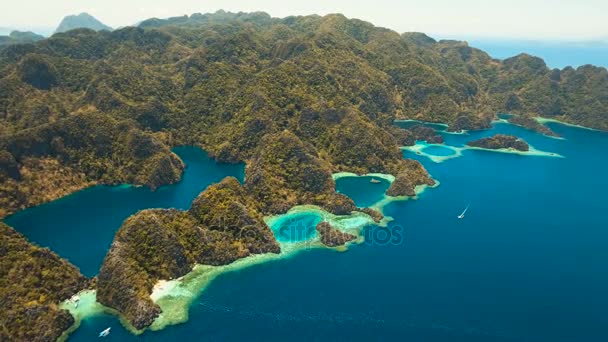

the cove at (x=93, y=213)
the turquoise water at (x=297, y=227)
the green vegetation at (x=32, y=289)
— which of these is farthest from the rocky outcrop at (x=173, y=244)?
the cove at (x=93, y=213)

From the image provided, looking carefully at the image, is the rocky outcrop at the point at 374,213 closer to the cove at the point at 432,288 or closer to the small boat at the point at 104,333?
the cove at the point at 432,288

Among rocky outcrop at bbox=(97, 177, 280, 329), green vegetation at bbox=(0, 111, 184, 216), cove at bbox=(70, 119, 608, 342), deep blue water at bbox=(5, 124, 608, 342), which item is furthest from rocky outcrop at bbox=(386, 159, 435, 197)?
green vegetation at bbox=(0, 111, 184, 216)

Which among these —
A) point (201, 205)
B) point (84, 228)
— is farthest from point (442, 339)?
point (84, 228)

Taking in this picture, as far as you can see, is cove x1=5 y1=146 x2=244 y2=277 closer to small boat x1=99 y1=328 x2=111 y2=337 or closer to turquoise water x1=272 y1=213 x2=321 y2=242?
small boat x1=99 y1=328 x2=111 y2=337

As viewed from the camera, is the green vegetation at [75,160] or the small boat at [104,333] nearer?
the small boat at [104,333]

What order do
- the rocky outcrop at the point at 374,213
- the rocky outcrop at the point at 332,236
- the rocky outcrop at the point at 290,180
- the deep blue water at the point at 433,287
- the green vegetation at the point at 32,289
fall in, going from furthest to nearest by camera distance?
the rocky outcrop at the point at 290,180 < the rocky outcrop at the point at 374,213 < the rocky outcrop at the point at 332,236 < the deep blue water at the point at 433,287 < the green vegetation at the point at 32,289

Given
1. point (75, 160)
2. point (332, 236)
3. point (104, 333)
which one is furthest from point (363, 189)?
point (75, 160)

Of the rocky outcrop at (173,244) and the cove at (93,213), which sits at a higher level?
the rocky outcrop at (173,244)
